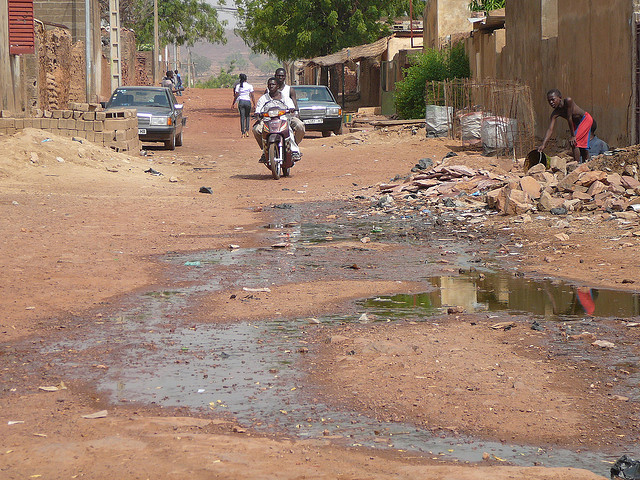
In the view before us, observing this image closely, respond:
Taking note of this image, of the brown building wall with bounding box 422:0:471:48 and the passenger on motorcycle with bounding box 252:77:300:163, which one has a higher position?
the brown building wall with bounding box 422:0:471:48

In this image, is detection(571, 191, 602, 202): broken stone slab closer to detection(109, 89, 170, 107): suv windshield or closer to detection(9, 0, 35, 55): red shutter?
detection(109, 89, 170, 107): suv windshield

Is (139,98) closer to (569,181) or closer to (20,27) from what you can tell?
(20,27)

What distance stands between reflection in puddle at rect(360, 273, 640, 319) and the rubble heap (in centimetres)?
357

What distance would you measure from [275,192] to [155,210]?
2751mm

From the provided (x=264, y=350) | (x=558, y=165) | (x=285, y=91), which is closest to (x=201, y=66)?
(x=285, y=91)

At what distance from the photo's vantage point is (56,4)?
31.8 m

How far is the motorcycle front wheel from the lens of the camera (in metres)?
14.7

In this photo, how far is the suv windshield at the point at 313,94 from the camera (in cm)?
2611

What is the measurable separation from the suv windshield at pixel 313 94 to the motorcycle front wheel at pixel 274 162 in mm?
11046

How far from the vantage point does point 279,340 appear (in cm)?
544

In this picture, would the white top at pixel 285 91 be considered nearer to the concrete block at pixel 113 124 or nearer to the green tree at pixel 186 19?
the concrete block at pixel 113 124

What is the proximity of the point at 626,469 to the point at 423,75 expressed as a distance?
24202 mm

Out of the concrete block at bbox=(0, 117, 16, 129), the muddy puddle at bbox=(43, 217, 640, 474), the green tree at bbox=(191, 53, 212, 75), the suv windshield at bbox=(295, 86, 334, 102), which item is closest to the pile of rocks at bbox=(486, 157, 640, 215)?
the muddy puddle at bbox=(43, 217, 640, 474)

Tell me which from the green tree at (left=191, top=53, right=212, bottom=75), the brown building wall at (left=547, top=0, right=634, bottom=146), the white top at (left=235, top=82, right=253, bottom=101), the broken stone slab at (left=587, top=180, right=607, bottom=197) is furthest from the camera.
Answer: the green tree at (left=191, top=53, right=212, bottom=75)
